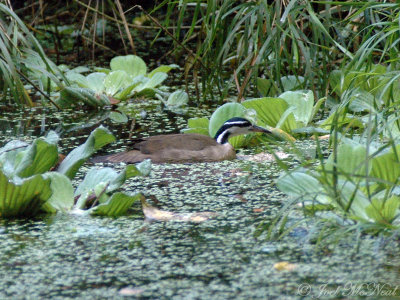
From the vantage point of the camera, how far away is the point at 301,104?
15.9 feet

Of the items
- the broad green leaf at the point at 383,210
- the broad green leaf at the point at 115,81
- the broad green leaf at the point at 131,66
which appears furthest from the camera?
the broad green leaf at the point at 131,66

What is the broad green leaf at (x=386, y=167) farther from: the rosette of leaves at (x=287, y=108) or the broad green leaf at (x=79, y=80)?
the broad green leaf at (x=79, y=80)

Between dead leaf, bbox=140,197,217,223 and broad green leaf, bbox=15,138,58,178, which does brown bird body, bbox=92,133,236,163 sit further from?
dead leaf, bbox=140,197,217,223

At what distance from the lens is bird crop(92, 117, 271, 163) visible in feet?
14.5

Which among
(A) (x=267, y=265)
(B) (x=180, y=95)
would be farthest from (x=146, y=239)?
(B) (x=180, y=95)

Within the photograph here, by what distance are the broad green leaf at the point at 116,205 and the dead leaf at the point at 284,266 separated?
0.82 metres

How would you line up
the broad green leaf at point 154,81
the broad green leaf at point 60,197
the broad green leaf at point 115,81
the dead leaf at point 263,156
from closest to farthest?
the broad green leaf at point 60,197
the dead leaf at point 263,156
the broad green leaf at point 115,81
the broad green leaf at point 154,81

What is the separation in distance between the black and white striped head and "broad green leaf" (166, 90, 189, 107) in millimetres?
1128

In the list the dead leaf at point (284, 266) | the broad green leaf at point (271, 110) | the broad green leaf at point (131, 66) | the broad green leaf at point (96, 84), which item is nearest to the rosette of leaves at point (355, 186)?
the dead leaf at point (284, 266)

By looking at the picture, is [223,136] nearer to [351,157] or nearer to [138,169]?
[138,169]

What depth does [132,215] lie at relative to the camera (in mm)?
3350

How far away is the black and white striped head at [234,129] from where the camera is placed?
4.58 meters

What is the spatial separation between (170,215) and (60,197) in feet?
1.58

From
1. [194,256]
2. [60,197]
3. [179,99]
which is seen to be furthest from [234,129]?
[194,256]
